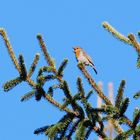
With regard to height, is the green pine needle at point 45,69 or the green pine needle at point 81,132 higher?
the green pine needle at point 45,69

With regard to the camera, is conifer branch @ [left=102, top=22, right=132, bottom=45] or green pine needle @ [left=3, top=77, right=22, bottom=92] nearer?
green pine needle @ [left=3, top=77, right=22, bottom=92]

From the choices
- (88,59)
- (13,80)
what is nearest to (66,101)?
(13,80)

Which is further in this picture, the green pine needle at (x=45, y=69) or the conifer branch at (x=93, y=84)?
the green pine needle at (x=45, y=69)

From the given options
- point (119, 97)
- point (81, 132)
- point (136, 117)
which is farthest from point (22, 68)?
point (136, 117)

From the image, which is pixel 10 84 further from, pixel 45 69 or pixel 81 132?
pixel 81 132

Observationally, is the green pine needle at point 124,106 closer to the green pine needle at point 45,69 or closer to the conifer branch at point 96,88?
the conifer branch at point 96,88

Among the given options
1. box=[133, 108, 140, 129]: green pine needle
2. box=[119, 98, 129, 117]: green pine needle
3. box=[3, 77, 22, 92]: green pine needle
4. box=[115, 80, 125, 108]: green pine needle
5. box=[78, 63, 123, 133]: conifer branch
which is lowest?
box=[133, 108, 140, 129]: green pine needle

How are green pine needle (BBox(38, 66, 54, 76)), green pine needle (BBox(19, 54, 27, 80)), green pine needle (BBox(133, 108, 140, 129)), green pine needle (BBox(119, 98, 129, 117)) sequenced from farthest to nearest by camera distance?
1. green pine needle (BBox(38, 66, 54, 76))
2. green pine needle (BBox(19, 54, 27, 80))
3. green pine needle (BBox(133, 108, 140, 129))
4. green pine needle (BBox(119, 98, 129, 117))

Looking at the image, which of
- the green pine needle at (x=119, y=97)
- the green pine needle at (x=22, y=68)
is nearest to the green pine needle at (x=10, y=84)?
the green pine needle at (x=22, y=68)

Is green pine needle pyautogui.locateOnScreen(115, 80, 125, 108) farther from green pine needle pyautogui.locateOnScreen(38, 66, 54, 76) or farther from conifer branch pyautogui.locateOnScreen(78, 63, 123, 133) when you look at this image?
green pine needle pyautogui.locateOnScreen(38, 66, 54, 76)

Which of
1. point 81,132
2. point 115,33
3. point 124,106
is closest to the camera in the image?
point 124,106

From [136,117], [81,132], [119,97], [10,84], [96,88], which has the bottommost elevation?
[136,117]

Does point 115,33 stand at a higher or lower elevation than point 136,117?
higher

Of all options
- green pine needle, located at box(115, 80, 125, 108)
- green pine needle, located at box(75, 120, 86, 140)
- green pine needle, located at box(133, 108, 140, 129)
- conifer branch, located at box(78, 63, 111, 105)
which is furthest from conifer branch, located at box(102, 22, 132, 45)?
green pine needle, located at box(75, 120, 86, 140)
